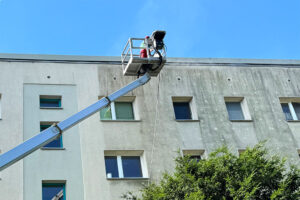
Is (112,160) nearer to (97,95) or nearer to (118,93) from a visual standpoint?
(97,95)

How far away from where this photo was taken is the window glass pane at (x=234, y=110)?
78.2ft

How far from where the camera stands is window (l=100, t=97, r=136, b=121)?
22.4 meters

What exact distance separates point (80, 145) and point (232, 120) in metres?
7.08

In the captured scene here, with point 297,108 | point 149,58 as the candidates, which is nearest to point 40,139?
point 149,58

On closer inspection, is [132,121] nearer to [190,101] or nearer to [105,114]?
[105,114]

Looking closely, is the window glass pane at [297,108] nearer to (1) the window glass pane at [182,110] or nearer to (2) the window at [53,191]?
(1) the window glass pane at [182,110]

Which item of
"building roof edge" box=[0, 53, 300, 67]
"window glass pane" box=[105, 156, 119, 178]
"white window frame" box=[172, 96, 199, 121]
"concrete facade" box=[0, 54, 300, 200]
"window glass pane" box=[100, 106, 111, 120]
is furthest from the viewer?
"white window frame" box=[172, 96, 199, 121]

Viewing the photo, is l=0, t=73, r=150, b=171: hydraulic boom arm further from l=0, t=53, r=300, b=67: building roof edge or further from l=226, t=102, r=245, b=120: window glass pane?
l=226, t=102, r=245, b=120: window glass pane

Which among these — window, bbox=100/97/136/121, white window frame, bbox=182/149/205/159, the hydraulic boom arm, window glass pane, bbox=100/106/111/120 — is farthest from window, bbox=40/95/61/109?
the hydraulic boom arm

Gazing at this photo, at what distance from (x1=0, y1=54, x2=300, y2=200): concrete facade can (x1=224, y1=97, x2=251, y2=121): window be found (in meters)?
0.18

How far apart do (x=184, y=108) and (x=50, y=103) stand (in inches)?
244

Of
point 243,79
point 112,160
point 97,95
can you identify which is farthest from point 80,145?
point 243,79

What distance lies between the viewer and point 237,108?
24.2 metres

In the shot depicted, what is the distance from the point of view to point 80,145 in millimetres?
20875
